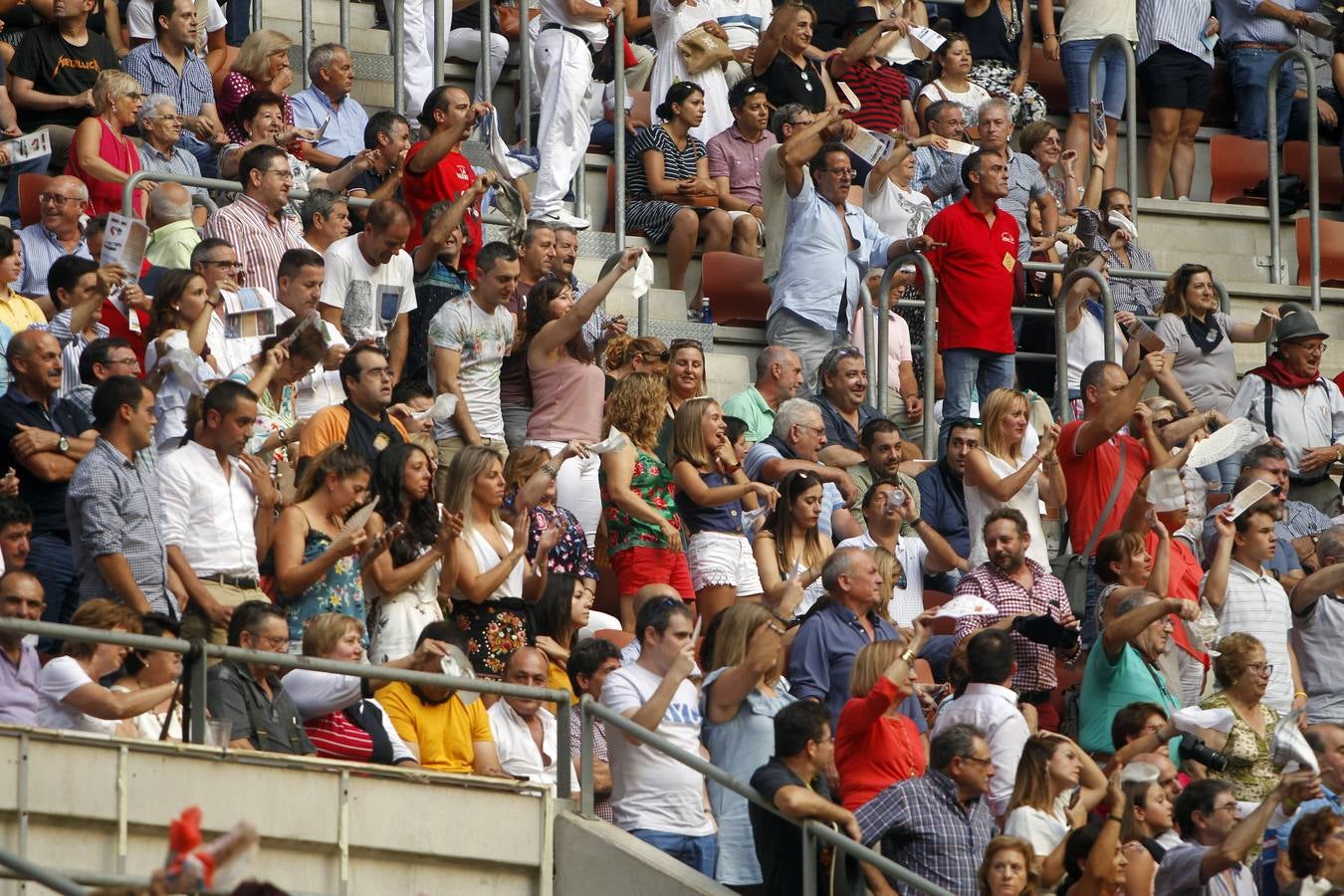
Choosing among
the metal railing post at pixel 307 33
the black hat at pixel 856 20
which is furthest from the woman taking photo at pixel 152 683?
the black hat at pixel 856 20

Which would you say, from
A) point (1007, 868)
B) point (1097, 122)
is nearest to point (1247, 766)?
point (1007, 868)

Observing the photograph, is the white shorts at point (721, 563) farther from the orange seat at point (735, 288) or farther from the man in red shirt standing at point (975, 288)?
the orange seat at point (735, 288)

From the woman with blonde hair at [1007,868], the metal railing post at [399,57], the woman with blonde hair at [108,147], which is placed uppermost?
the metal railing post at [399,57]

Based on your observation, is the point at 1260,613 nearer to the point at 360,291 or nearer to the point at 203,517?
the point at 360,291

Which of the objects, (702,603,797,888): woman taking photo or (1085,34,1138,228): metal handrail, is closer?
(702,603,797,888): woman taking photo

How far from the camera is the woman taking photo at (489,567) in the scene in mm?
10328

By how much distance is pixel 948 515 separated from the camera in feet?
41.3

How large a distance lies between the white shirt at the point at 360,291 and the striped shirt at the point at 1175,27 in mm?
6869

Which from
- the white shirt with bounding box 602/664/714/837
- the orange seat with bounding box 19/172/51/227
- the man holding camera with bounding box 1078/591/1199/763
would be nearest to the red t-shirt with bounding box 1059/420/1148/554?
the man holding camera with bounding box 1078/591/1199/763

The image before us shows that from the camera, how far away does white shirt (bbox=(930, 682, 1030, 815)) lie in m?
10.3

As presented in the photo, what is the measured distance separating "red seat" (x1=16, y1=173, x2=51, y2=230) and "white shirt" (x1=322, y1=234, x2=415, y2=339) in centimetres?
160

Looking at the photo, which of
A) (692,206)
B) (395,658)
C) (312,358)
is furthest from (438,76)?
(395,658)

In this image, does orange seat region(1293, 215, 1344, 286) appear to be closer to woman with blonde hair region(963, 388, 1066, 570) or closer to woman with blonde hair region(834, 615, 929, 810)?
woman with blonde hair region(963, 388, 1066, 570)

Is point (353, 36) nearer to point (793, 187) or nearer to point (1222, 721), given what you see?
point (793, 187)
